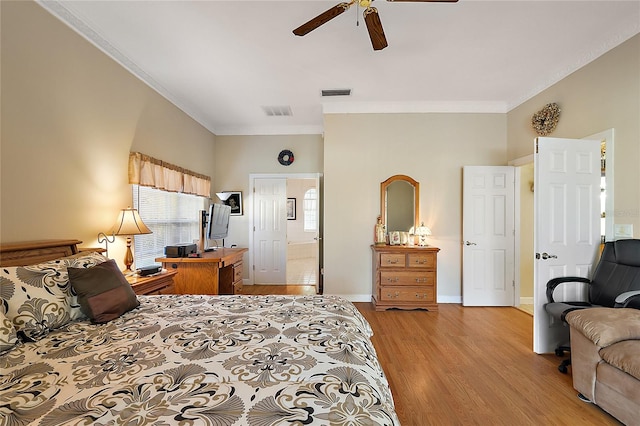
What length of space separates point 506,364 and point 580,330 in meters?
0.71

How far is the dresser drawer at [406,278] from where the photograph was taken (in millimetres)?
3730

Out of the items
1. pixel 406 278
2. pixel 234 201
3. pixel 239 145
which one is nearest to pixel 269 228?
pixel 234 201

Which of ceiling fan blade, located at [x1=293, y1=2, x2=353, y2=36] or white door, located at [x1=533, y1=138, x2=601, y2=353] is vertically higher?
ceiling fan blade, located at [x1=293, y1=2, x2=353, y2=36]

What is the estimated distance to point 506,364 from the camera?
2.41 m

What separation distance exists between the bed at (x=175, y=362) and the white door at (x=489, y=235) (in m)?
2.90

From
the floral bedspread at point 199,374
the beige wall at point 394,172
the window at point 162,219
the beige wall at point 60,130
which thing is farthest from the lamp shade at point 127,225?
the beige wall at point 394,172

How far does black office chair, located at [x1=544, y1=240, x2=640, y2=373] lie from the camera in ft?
7.08

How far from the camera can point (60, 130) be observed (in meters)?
2.13

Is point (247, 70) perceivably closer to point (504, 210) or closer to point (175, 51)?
point (175, 51)

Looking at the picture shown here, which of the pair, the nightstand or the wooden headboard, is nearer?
the wooden headboard

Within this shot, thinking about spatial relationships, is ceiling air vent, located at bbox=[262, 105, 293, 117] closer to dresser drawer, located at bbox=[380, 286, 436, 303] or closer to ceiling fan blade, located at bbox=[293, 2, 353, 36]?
ceiling fan blade, located at bbox=[293, 2, 353, 36]

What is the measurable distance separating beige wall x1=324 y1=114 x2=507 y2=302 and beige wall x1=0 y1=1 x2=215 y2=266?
8.31 ft

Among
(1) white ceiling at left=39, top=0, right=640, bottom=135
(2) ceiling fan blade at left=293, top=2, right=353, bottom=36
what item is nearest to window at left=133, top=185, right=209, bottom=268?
(1) white ceiling at left=39, top=0, right=640, bottom=135

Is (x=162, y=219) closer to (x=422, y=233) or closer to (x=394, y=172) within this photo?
(x=394, y=172)
